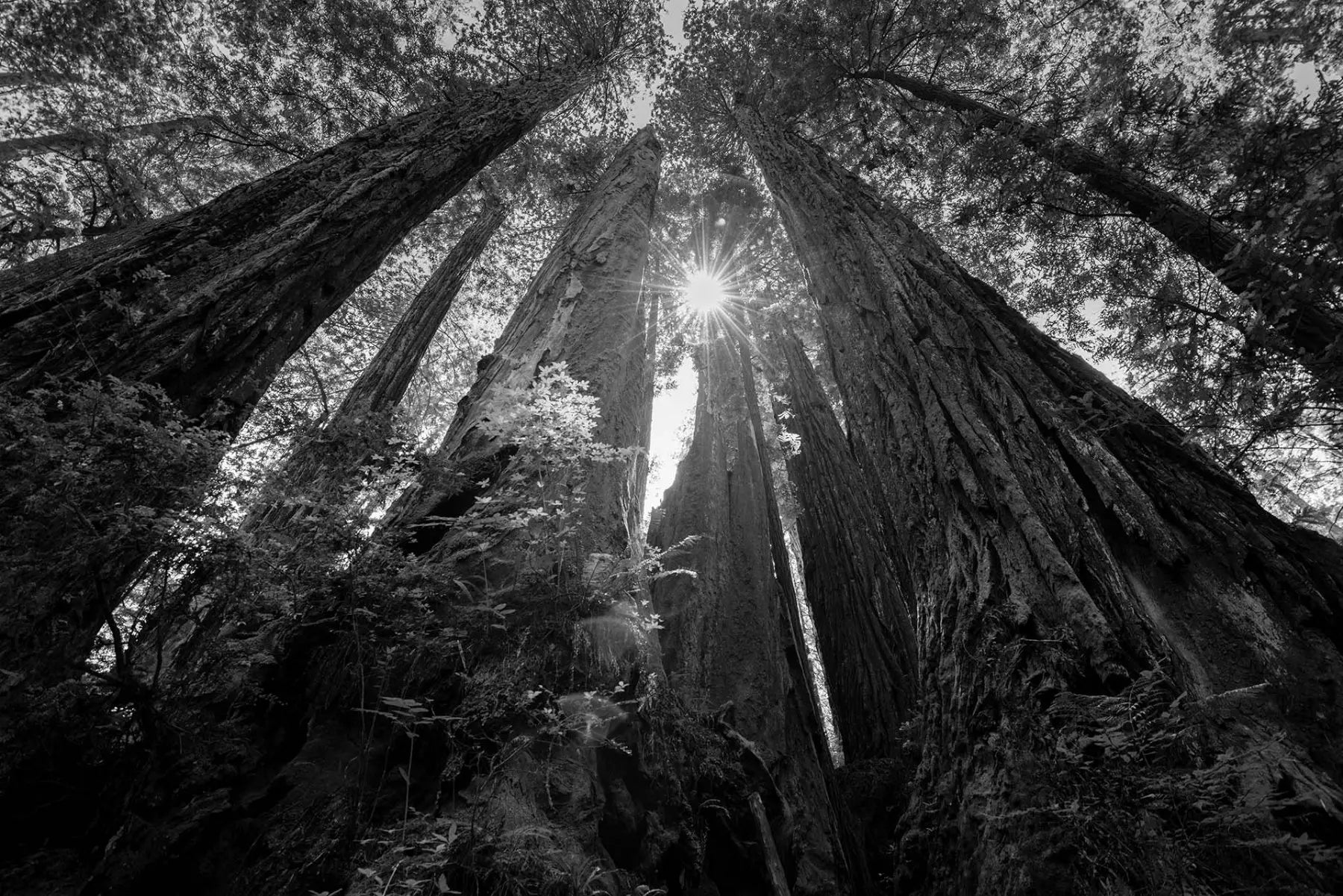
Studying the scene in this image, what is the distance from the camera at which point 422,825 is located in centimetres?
131

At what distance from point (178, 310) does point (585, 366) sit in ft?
6.54

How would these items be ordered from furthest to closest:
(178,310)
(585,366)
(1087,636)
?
(585,366) → (178,310) → (1087,636)

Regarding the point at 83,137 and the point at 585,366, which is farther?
the point at 83,137

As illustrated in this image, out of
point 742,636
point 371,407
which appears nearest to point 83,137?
point 371,407

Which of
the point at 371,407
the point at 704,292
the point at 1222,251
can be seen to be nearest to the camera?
the point at 1222,251

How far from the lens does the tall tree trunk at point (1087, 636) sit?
44.6 inches

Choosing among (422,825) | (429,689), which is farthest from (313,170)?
(422,825)

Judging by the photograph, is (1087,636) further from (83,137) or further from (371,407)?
(83,137)

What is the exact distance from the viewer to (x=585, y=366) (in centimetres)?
361

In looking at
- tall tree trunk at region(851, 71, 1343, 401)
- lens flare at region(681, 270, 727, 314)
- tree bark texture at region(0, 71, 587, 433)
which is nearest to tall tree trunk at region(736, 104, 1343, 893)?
tall tree trunk at region(851, 71, 1343, 401)

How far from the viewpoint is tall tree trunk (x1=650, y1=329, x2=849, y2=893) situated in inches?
104

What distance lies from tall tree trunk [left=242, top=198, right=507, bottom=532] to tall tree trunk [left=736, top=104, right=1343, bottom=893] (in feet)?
7.35

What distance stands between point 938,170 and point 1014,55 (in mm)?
1775

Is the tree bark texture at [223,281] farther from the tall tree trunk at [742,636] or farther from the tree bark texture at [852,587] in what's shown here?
the tree bark texture at [852,587]
